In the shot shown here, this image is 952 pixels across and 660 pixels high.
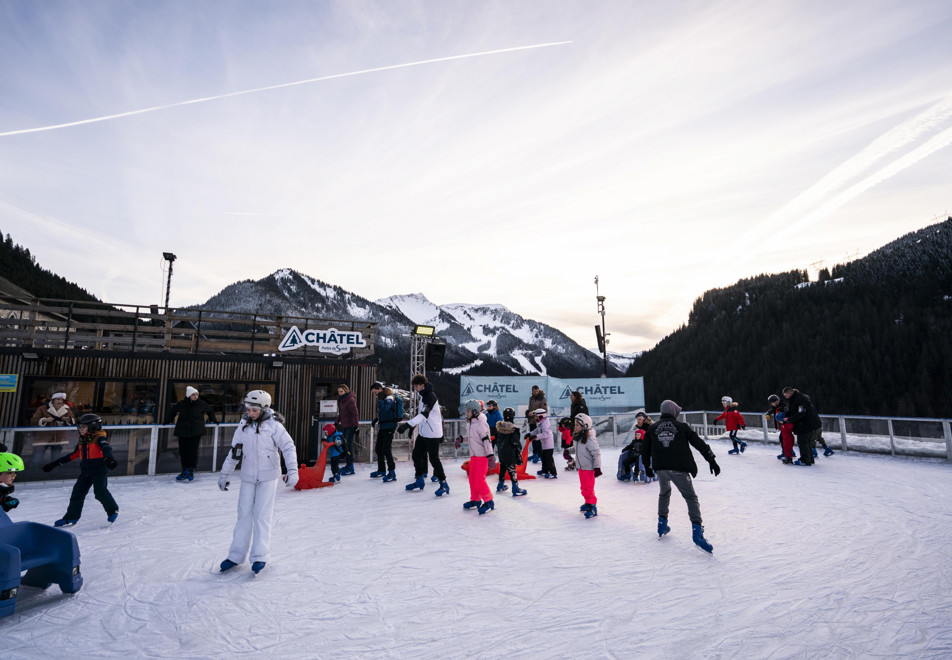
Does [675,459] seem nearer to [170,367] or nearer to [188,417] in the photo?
[188,417]

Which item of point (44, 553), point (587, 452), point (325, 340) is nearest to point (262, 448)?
point (44, 553)

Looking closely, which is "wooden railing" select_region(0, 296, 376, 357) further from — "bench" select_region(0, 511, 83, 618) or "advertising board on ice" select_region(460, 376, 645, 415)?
"bench" select_region(0, 511, 83, 618)

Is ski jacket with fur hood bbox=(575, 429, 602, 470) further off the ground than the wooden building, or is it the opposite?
the wooden building

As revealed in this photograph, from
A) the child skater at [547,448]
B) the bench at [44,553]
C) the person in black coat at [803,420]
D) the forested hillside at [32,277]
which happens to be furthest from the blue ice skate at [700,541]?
the forested hillside at [32,277]

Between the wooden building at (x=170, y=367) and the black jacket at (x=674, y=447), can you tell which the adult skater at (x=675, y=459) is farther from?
the wooden building at (x=170, y=367)

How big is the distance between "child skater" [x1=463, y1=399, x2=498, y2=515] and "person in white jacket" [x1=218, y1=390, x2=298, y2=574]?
2.77 m

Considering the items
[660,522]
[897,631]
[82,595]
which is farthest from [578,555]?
[82,595]

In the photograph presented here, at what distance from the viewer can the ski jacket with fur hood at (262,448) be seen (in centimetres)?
465

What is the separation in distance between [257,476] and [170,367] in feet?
35.1

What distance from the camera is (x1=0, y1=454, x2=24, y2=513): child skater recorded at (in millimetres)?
4012

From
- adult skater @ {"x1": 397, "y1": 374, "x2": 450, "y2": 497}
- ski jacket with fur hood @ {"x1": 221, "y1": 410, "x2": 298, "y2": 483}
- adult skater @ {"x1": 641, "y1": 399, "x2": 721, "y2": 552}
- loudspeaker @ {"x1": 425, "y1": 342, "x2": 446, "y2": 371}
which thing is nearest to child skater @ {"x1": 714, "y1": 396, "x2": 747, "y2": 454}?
adult skater @ {"x1": 641, "y1": 399, "x2": 721, "y2": 552}

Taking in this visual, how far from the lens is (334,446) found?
362 inches

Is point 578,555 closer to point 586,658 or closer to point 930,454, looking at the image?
point 586,658

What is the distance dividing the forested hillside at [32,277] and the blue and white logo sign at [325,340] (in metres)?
63.4
